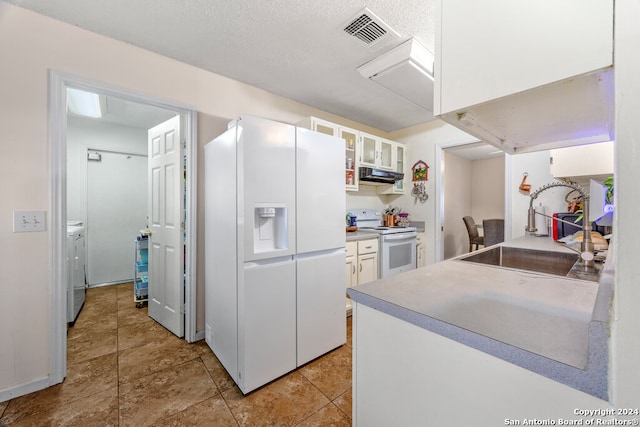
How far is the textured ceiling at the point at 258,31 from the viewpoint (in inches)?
59.9

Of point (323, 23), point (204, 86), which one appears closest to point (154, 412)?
point (204, 86)

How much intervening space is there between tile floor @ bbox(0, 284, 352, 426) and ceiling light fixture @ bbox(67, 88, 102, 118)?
236 cm

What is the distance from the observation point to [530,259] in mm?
1615

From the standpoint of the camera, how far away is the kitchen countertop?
0.46 meters

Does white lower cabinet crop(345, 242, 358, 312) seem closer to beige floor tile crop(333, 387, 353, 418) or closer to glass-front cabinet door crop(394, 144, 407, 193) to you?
beige floor tile crop(333, 387, 353, 418)

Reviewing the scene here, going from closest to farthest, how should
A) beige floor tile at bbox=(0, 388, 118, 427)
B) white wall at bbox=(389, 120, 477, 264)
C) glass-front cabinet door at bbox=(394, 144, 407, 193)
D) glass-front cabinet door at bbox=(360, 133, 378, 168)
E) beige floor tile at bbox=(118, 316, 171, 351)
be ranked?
1. beige floor tile at bbox=(0, 388, 118, 427)
2. beige floor tile at bbox=(118, 316, 171, 351)
3. glass-front cabinet door at bbox=(360, 133, 378, 168)
4. white wall at bbox=(389, 120, 477, 264)
5. glass-front cabinet door at bbox=(394, 144, 407, 193)

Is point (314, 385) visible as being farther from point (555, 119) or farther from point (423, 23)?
point (423, 23)

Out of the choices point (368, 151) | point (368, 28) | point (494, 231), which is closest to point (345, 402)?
point (368, 28)

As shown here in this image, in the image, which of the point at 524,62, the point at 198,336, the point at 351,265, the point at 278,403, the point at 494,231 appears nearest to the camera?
the point at 524,62

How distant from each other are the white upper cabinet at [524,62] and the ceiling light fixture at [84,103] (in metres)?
3.22

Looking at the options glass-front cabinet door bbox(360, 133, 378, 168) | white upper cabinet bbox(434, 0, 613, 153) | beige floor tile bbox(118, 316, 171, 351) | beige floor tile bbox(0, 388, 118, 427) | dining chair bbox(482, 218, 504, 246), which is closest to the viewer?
white upper cabinet bbox(434, 0, 613, 153)

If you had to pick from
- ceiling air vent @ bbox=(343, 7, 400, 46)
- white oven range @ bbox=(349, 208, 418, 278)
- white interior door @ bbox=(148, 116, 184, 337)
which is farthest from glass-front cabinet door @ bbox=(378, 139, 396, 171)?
white interior door @ bbox=(148, 116, 184, 337)

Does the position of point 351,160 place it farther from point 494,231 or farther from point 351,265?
point 494,231

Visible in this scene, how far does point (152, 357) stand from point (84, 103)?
113 inches
